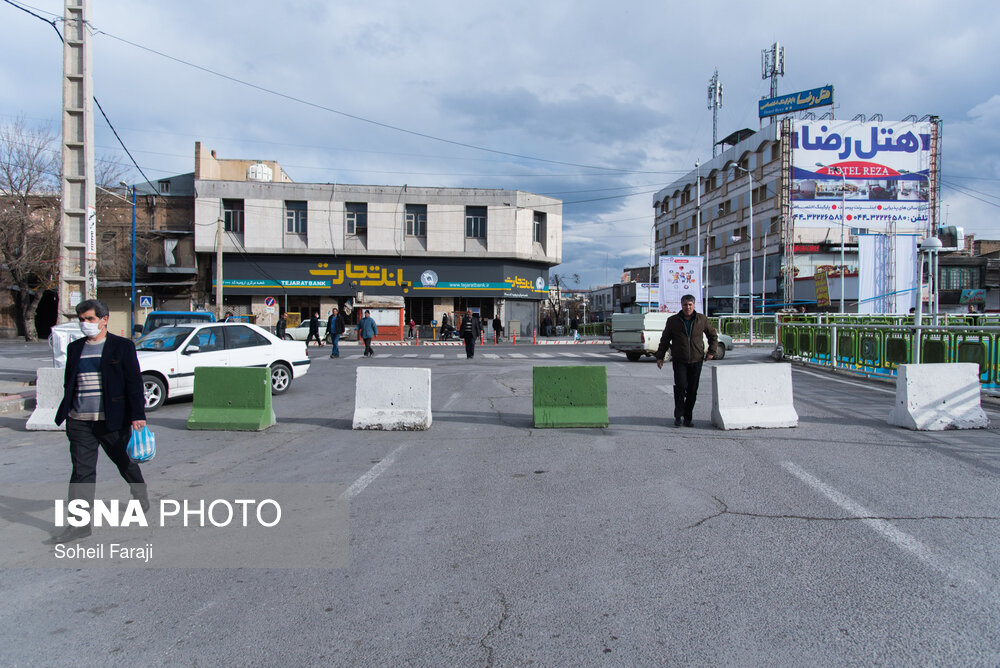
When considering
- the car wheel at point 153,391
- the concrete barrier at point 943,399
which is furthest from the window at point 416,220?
the concrete barrier at point 943,399

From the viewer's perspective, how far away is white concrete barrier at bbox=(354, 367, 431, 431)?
30.5 ft

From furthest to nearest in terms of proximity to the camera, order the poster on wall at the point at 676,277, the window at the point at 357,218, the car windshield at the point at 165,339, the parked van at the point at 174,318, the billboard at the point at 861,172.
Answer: the billboard at the point at 861,172 < the window at the point at 357,218 < the poster on wall at the point at 676,277 < the parked van at the point at 174,318 < the car windshield at the point at 165,339

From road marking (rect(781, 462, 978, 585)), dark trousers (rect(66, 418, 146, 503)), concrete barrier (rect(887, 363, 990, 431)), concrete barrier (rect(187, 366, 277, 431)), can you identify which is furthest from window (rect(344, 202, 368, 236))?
road marking (rect(781, 462, 978, 585))

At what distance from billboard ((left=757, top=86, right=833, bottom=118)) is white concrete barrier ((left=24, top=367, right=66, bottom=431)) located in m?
58.7

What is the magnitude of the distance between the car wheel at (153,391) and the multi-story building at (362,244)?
32.4 m

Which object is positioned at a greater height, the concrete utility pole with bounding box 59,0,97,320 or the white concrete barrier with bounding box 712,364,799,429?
the concrete utility pole with bounding box 59,0,97,320

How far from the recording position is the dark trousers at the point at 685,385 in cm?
902

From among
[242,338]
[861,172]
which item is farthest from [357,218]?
[861,172]

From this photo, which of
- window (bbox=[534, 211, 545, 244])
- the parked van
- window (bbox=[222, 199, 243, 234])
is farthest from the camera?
window (bbox=[534, 211, 545, 244])

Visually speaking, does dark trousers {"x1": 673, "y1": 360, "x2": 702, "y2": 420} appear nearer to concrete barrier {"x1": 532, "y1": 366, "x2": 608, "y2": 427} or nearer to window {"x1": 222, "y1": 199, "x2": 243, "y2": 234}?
concrete barrier {"x1": 532, "y1": 366, "x2": 608, "y2": 427}

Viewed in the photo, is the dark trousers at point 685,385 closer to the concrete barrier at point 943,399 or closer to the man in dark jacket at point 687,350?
the man in dark jacket at point 687,350

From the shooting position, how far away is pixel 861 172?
52719mm

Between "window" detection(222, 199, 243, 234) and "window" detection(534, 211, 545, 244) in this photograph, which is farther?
"window" detection(534, 211, 545, 244)

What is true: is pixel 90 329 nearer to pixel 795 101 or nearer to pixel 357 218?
pixel 357 218
